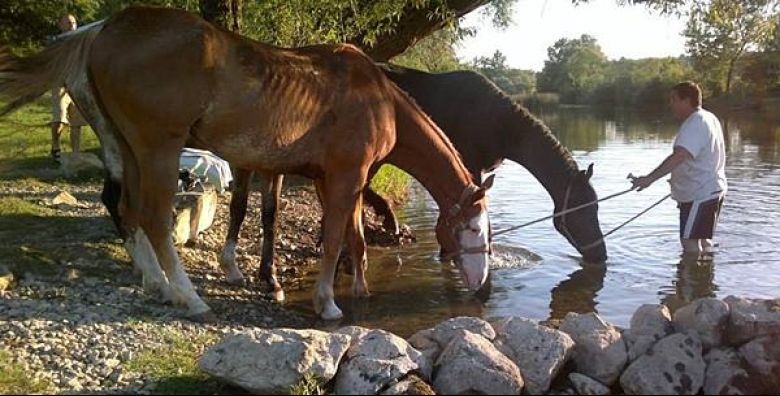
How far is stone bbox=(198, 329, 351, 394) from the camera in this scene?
4188 mm

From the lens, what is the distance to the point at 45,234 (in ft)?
25.8

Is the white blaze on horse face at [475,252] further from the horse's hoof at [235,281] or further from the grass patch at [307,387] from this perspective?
the grass patch at [307,387]

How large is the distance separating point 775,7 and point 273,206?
892 centimetres

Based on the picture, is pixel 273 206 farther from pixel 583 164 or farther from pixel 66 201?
pixel 583 164

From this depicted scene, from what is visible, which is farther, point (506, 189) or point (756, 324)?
point (506, 189)

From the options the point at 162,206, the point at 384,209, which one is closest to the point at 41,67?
the point at 162,206

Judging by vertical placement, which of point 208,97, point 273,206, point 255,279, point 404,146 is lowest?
point 255,279

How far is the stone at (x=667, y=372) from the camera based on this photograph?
14.1ft

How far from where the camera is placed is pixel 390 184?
13719mm

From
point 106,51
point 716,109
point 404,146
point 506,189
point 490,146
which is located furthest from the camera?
point 716,109

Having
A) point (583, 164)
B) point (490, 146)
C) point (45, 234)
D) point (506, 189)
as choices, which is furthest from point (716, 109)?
point (45, 234)

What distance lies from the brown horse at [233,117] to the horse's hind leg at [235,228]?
3.04 feet

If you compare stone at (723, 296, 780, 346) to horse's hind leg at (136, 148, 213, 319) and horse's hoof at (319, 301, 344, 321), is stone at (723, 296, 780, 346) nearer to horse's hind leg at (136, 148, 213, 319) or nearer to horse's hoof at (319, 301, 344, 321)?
horse's hoof at (319, 301, 344, 321)

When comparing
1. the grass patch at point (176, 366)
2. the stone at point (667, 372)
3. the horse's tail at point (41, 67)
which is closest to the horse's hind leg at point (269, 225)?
the grass patch at point (176, 366)
